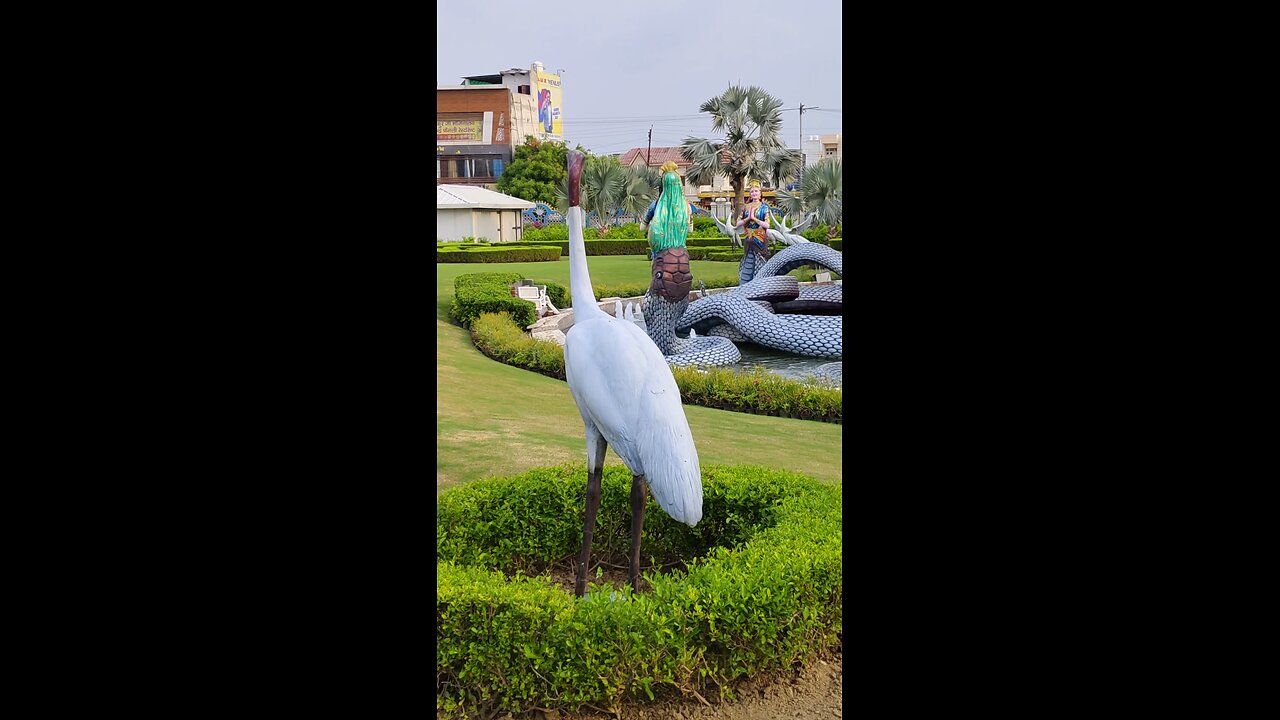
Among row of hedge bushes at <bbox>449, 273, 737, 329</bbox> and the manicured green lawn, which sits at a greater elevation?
row of hedge bushes at <bbox>449, 273, 737, 329</bbox>

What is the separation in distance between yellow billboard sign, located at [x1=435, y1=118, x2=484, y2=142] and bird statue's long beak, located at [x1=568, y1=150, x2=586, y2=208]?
1753 inches

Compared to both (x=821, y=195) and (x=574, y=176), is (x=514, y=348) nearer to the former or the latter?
(x=574, y=176)

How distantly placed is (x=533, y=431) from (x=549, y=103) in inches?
1905

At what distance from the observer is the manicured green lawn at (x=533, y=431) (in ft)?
21.0

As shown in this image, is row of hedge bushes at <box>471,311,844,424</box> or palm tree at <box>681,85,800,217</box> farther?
palm tree at <box>681,85,800,217</box>

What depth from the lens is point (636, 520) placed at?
400 cm

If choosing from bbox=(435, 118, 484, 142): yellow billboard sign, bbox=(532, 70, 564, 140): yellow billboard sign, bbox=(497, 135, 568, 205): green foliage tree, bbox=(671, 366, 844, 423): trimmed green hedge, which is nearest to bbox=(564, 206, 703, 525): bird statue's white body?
bbox=(671, 366, 844, 423): trimmed green hedge

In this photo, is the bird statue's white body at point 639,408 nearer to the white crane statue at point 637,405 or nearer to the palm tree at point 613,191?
the white crane statue at point 637,405

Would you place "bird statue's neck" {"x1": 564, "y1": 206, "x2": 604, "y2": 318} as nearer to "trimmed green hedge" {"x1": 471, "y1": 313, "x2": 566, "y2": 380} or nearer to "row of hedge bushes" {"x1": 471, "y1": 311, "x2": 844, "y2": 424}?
"row of hedge bushes" {"x1": 471, "y1": 311, "x2": 844, "y2": 424}

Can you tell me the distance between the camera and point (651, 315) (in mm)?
11656

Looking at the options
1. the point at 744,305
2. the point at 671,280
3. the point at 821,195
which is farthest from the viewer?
the point at 821,195

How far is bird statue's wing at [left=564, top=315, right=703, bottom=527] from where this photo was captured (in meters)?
3.64

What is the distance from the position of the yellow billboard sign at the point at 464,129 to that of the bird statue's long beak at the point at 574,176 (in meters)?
44.5

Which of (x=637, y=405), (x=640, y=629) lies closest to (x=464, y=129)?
(x=637, y=405)
